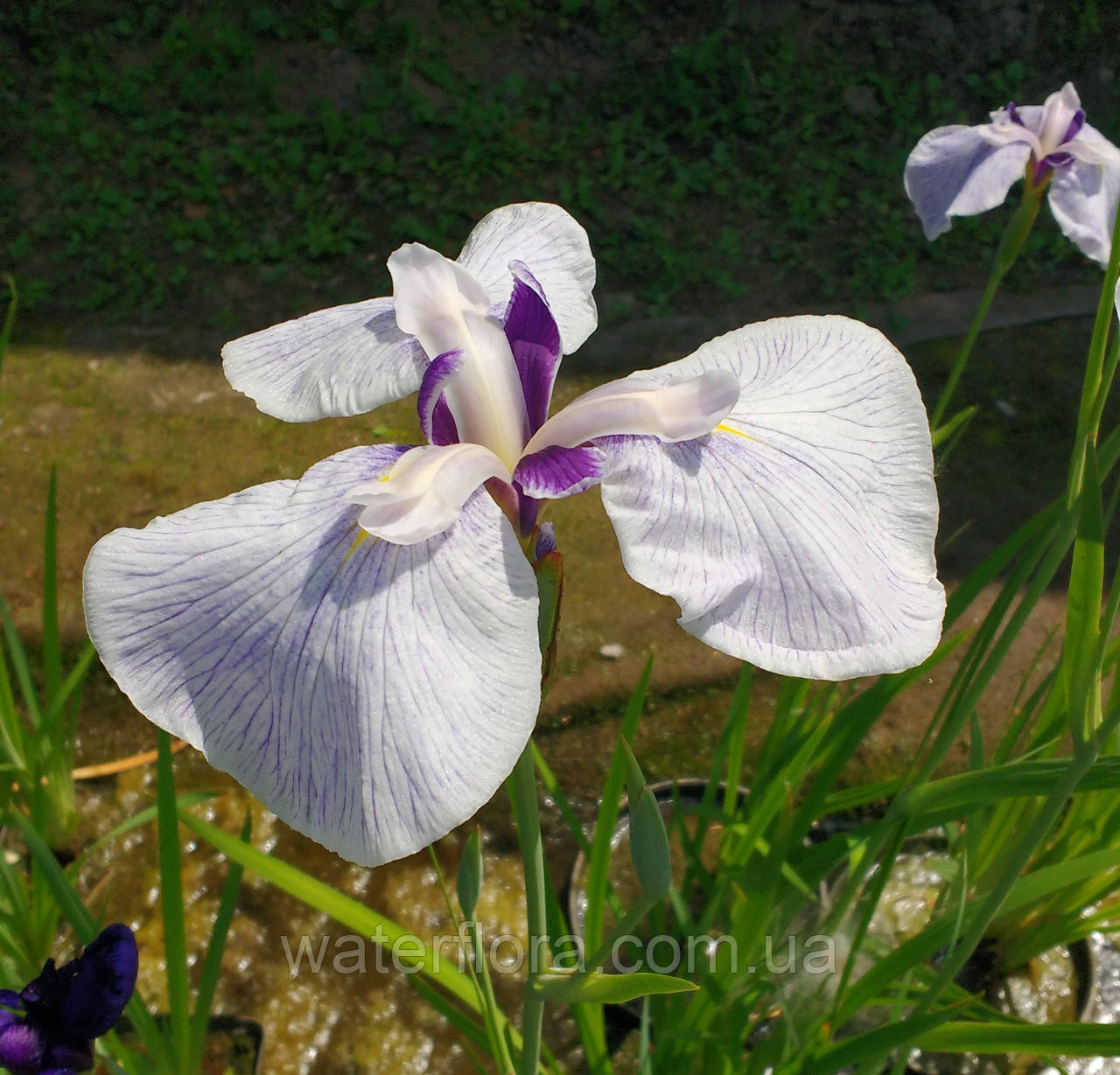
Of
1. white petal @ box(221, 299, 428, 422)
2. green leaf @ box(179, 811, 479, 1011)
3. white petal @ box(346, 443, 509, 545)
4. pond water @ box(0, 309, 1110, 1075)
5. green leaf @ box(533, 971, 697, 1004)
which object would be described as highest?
white petal @ box(221, 299, 428, 422)

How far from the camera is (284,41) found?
142 inches

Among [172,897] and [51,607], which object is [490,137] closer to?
[51,607]

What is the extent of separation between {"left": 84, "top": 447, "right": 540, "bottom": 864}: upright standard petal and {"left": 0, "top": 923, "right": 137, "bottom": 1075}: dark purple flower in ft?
1.38

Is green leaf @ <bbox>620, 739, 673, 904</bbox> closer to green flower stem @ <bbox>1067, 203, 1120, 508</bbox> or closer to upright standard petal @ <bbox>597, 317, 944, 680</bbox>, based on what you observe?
upright standard petal @ <bbox>597, 317, 944, 680</bbox>

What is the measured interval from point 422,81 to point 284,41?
1.82 ft

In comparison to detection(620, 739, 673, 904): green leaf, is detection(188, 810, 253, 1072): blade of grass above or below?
below

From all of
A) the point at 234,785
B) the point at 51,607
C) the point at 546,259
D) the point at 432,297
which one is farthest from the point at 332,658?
the point at 234,785

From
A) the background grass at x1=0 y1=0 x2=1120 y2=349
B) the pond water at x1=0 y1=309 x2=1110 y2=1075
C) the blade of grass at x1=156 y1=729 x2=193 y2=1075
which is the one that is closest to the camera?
the blade of grass at x1=156 y1=729 x2=193 y2=1075

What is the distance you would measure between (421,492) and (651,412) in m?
0.20

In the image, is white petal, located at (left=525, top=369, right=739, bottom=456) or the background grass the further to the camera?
the background grass

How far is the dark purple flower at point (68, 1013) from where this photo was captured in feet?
2.93

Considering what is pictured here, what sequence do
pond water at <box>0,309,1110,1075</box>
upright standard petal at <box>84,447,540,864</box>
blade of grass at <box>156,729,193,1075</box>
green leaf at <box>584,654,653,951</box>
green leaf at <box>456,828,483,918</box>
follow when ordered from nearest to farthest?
upright standard petal at <box>84,447,540,864</box> → green leaf at <box>456,828,483,918</box> → blade of grass at <box>156,729,193,1075</box> → green leaf at <box>584,654,653,951</box> → pond water at <box>0,309,1110,1075</box>

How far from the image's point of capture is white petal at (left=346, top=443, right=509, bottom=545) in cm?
65

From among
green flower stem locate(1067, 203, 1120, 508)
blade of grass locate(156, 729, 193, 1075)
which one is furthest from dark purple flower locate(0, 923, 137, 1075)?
green flower stem locate(1067, 203, 1120, 508)
